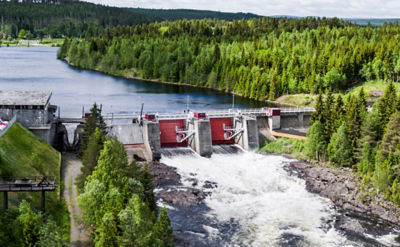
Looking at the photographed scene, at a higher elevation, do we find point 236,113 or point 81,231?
point 236,113

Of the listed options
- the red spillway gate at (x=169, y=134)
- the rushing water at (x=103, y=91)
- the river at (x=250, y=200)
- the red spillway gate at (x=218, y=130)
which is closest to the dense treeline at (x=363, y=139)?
the river at (x=250, y=200)

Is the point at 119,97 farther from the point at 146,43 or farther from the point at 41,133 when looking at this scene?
the point at 146,43

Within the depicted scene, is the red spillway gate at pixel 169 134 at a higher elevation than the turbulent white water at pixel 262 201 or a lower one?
higher

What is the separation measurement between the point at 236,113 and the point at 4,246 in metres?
56.1

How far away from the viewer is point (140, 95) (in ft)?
429

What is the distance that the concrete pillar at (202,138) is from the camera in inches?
3135

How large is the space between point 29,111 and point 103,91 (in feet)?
214

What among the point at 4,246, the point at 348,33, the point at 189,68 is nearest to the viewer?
the point at 4,246

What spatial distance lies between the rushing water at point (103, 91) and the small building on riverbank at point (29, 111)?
27.9m

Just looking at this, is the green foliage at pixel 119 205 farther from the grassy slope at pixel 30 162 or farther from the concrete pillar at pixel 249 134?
the concrete pillar at pixel 249 134

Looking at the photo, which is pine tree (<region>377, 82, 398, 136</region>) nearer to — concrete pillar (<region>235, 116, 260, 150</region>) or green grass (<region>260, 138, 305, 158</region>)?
green grass (<region>260, 138, 305, 158</region>)

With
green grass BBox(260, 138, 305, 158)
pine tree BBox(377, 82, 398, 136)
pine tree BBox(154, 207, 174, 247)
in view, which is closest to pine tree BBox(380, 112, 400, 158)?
pine tree BBox(377, 82, 398, 136)

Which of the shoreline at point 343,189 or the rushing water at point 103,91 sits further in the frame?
the rushing water at point 103,91

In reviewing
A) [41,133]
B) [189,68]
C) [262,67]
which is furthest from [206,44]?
[41,133]
